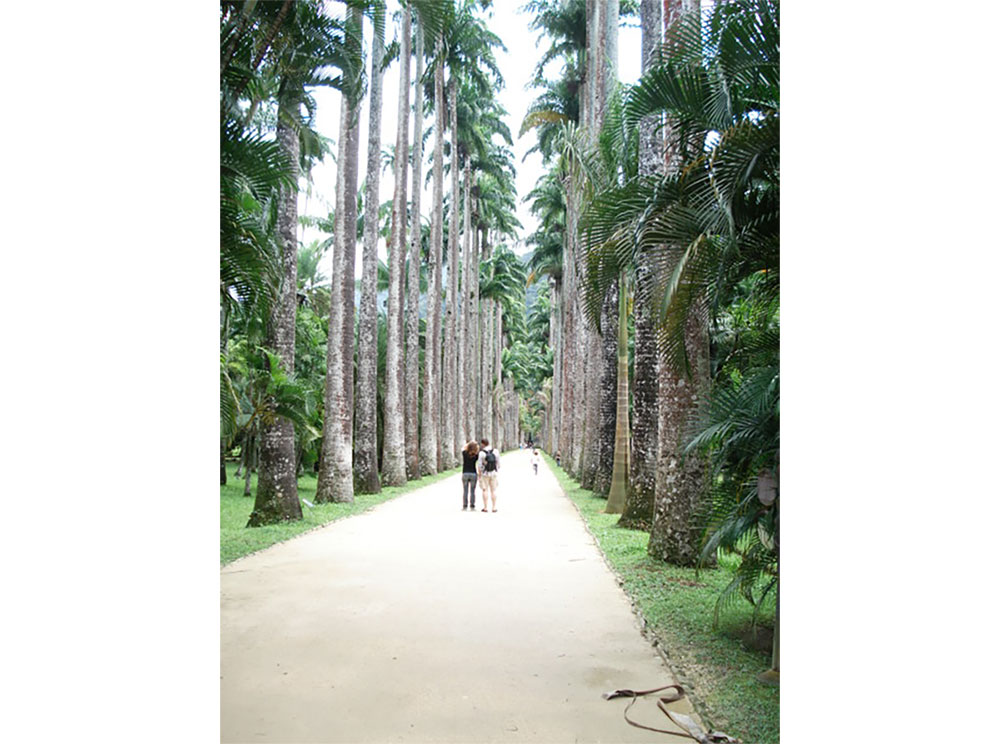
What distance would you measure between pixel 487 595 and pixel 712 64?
5.11 m

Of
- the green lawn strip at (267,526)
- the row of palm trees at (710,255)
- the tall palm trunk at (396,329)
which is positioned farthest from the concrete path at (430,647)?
the tall palm trunk at (396,329)

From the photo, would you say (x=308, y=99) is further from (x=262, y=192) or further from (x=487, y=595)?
(x=487, y=595)

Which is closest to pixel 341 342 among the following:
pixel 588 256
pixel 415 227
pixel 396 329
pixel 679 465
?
pixel 396 329

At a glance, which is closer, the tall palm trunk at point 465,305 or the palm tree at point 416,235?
the palm tree at point 416,235

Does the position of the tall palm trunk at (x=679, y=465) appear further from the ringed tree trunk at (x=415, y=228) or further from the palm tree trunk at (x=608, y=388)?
the ringed tree trunk at (x=415, y=228)

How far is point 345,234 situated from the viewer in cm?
1817

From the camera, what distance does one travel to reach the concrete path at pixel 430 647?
14.0ft

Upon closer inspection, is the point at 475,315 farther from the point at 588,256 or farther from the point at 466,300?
the point at 588,256

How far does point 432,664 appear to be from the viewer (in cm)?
533

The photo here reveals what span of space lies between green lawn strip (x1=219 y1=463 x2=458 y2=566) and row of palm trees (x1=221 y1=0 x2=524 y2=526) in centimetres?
44

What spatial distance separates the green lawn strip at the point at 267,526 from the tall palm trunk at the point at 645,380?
545 centimetres

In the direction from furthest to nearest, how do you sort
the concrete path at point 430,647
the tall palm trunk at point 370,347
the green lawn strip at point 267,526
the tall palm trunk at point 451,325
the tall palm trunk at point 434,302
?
the tall palm trunk at point 451,325
the tall palm trunk at point 434,302
the tall palm trunk at point 370,347
the green lawn strip at point 267,526
the concrete path at point 430,647

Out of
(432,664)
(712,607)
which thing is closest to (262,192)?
(432,664)

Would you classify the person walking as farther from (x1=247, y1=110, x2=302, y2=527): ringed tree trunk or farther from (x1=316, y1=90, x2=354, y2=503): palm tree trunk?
(x1=247, y1=110, x2=302, y2=527): ringed tree trunk
